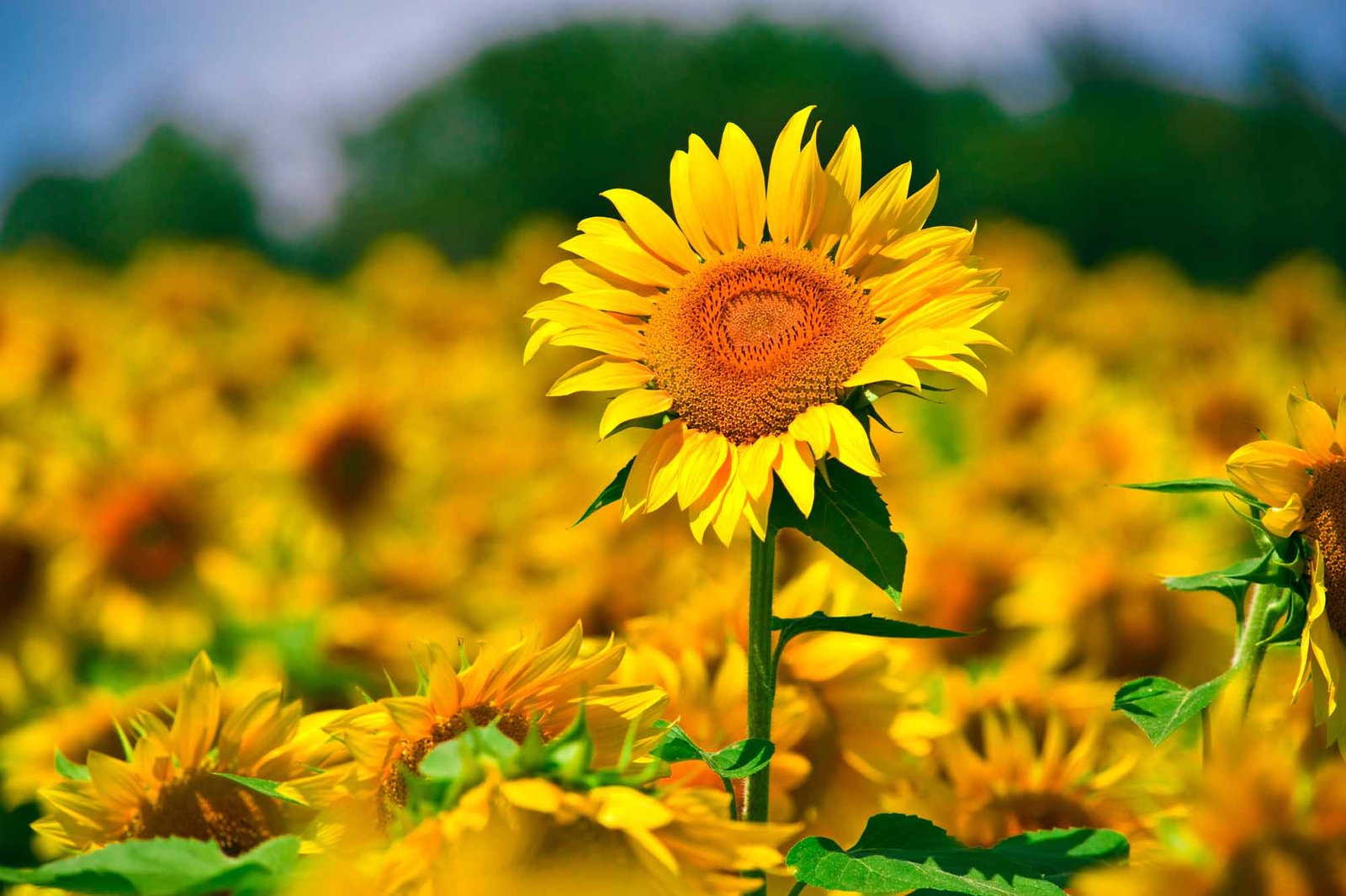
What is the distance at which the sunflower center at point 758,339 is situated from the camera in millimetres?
1318

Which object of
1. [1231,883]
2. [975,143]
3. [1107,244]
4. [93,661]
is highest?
[975,143]

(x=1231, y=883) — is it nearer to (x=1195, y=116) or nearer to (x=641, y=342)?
(x=641, y=342)

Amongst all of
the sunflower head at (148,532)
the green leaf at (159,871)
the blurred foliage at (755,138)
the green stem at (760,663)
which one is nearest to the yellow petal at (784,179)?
the green stem at (760,663)

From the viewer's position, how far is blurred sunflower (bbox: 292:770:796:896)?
0.93 metres

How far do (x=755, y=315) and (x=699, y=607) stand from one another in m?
0.70

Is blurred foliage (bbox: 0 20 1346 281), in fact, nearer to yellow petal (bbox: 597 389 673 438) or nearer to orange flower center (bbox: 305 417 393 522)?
orange flower center (bbox: 305 417 393 522)

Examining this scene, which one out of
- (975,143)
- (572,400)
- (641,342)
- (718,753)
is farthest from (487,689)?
(975,143)

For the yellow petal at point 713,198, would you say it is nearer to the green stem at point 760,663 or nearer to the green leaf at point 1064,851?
the green stem at point 760,663

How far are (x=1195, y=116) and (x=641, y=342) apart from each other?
20620mm

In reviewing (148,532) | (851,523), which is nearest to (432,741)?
(851,523)

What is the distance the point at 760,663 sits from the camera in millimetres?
1335

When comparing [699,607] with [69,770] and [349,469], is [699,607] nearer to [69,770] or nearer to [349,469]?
[69,770]

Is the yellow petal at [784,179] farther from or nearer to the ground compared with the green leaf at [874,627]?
farther from the ground

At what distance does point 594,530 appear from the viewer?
11.7 feet
